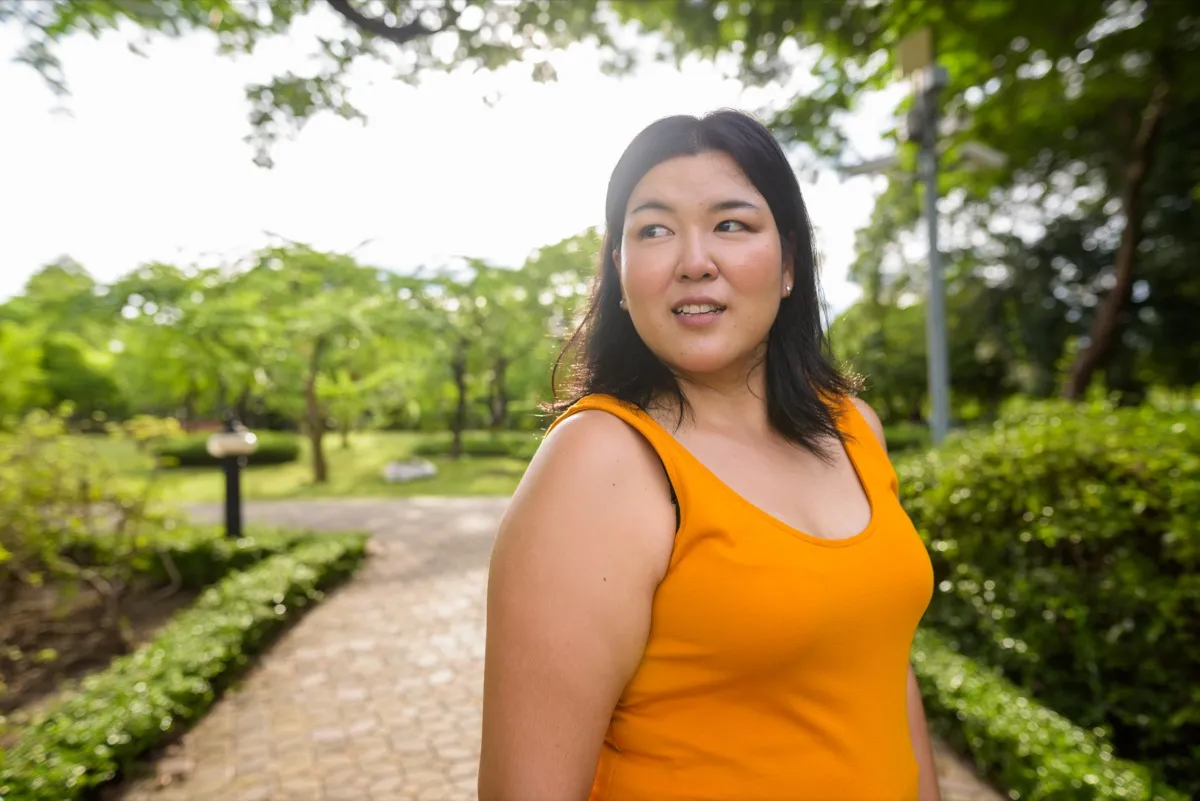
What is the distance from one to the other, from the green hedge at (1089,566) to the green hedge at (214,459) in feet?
83.6

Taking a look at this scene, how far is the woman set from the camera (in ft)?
3.05

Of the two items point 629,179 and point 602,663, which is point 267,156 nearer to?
point 629,179

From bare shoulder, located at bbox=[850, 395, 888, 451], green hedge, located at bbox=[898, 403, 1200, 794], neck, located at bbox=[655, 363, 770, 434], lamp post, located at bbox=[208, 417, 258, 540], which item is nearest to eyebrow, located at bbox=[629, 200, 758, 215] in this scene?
neck, located at bbox=[655, 363, 770, 434]

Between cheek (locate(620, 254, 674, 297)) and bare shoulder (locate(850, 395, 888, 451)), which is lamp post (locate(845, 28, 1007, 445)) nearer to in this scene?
bare shoulder (locate(850, 395, 888, 451))

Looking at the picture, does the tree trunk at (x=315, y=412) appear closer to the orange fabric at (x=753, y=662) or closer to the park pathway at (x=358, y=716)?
the park pathway at (x=358, y=716)

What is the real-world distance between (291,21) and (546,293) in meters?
17.1

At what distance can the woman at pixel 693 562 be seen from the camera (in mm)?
931

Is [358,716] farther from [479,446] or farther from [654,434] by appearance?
[479,446]

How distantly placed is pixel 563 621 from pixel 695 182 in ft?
2.24

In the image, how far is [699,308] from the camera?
113 cm

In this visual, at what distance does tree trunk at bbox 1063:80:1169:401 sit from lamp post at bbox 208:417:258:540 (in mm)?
11510

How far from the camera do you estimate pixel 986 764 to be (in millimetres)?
3506

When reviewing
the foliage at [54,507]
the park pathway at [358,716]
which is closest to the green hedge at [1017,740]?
the park pathway at [358,716]

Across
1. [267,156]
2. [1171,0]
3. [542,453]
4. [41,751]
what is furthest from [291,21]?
[1171,0]
